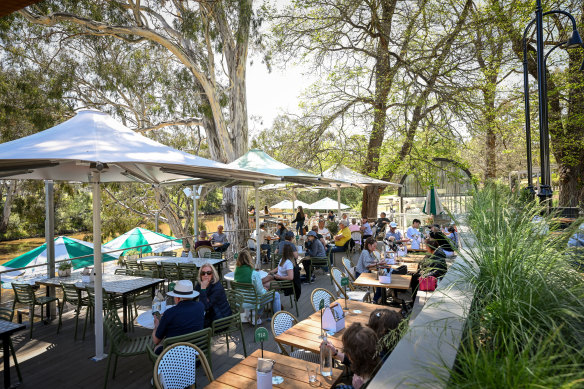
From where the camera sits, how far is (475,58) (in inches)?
363

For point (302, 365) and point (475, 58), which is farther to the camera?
point (475, 58)

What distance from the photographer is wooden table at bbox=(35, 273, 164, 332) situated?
5523mm

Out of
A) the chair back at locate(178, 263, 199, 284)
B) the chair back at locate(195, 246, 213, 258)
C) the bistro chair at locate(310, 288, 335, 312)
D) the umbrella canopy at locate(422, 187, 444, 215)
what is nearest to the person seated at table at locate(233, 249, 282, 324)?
the bistro chair at locate(310, 288, 335, 312)

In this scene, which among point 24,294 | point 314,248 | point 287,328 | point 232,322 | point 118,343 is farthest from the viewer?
point 314,248

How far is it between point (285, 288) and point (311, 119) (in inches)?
320

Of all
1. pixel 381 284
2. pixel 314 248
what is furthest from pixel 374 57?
pixel 381 284

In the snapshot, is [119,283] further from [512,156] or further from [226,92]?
[512,156]

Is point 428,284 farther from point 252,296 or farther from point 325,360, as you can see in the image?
point 252,296

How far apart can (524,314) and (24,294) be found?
746 cm

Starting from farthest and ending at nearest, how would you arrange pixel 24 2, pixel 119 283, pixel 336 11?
pixel 336 11, pixel 119 283, pixel 24 2

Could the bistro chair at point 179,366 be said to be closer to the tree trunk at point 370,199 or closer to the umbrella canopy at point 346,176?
the umbrella canopy at point 346,176

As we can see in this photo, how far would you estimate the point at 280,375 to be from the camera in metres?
2.77

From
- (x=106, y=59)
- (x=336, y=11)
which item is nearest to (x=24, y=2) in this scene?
(x=336, y=11)

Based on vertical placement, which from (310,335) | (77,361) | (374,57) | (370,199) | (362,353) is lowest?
(77,361)
